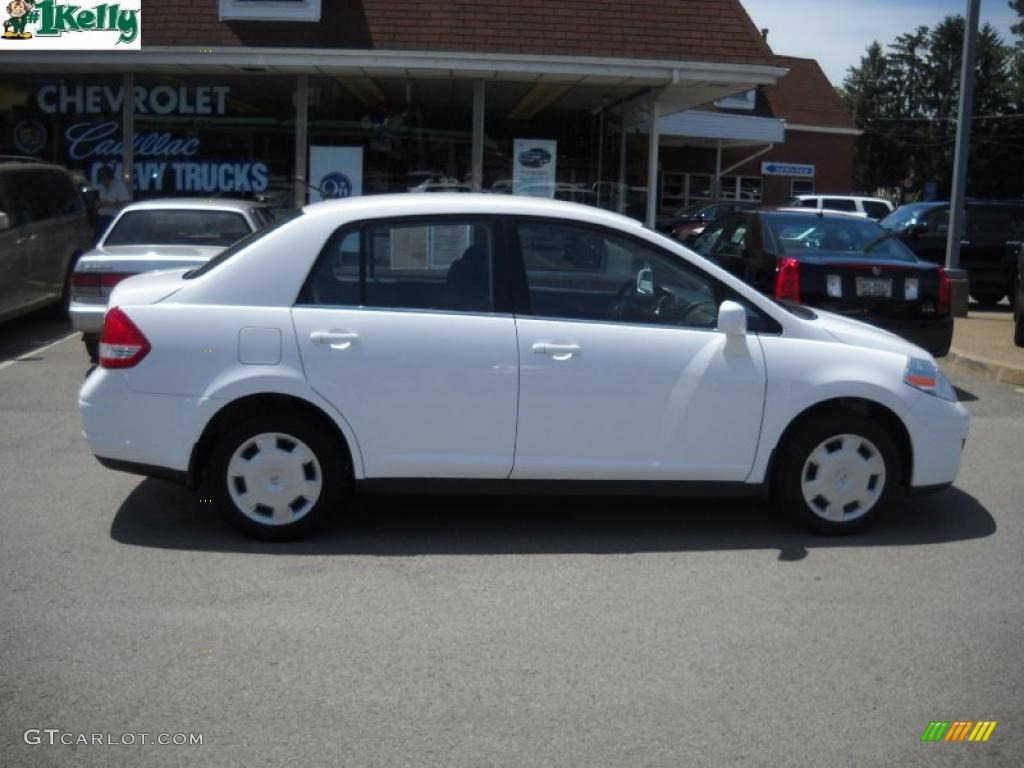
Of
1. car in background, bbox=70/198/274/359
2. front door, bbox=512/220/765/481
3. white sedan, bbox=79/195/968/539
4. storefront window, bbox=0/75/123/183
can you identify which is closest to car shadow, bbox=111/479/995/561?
white sedan, bbox=79/195/968/539

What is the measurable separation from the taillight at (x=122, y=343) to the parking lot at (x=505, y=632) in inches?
36.7

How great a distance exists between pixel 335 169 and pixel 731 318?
11867 millimetres

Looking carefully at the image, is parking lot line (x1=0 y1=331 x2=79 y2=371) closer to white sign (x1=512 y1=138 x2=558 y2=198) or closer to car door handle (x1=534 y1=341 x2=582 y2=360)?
white sign (x1=512 y1=138 x2=558 y2=198)

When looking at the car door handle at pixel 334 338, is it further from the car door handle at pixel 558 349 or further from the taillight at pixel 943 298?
the taillight at pixel 943 298

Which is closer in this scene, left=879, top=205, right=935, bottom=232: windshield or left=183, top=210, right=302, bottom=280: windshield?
left=183, top=210, right=302, bottom=280: windshield

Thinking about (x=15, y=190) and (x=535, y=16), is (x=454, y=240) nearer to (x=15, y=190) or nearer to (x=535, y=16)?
(x=15, y=190)

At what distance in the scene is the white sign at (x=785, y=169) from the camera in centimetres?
4603

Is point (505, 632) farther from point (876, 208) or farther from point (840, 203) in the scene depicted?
point (876, 208)

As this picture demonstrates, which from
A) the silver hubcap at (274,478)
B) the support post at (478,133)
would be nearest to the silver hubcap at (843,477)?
the silver hubcap at (274,478)

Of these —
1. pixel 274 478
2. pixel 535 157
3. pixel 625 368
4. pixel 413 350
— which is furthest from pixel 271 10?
pixel 625 368

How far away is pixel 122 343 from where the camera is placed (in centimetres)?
584

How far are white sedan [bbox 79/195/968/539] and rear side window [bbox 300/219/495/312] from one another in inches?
0.4

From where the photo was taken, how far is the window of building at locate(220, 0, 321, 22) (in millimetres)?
15578

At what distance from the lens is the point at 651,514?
263 inches
